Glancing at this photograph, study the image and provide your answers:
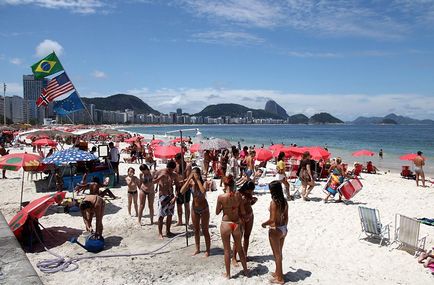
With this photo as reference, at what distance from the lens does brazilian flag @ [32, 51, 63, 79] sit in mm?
12445

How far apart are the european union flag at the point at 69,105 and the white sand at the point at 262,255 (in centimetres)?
445

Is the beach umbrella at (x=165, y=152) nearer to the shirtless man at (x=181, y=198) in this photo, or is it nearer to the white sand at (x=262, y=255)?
the white sand at (x=262, y=255)

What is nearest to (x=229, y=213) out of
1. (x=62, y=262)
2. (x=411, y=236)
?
(x=62, y=262)

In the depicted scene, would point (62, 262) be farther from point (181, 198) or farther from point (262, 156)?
point (262, 156)

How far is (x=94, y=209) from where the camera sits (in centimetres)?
699

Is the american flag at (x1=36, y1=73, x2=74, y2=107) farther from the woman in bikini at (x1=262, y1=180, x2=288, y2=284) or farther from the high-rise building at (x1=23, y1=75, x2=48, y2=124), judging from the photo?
the high-rise building at (x1=23, y1=75, x2=48, y2=124)

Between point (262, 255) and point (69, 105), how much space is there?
993 centimetres

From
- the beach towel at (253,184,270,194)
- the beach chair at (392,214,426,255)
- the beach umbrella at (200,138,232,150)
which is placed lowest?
the beach towel at (253,184,270,194)

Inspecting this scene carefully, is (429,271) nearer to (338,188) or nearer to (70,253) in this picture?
(338,188)

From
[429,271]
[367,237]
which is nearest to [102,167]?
[367,237]

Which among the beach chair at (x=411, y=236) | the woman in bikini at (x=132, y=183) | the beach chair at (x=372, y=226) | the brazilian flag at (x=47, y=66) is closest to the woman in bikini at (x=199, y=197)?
the woman in bikini at (x=132, y=183)

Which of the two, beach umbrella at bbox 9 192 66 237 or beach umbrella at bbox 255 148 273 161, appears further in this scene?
beach umbrella at bbox 255 148 273 161

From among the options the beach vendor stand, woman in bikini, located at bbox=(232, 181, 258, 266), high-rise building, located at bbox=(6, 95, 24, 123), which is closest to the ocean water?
the beach vendor stand

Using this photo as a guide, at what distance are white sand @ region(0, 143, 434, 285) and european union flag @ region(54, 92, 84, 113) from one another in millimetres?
4452
